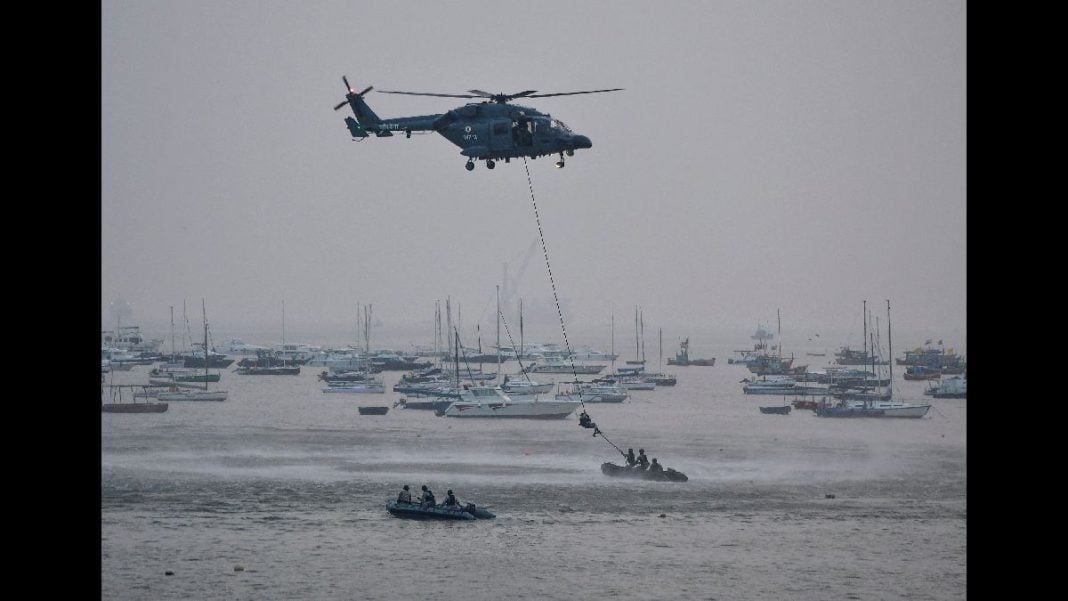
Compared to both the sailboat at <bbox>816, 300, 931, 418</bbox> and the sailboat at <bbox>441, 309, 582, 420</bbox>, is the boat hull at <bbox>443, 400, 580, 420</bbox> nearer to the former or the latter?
the sailboat at <bbox>441, 309, 582, 420</bbox>

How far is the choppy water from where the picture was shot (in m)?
47.0

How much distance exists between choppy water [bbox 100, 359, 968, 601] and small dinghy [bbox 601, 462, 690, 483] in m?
0.75

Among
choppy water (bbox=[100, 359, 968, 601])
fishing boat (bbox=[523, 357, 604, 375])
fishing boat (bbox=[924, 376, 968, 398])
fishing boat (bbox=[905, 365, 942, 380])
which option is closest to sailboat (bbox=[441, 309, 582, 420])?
choppy water (bbox=[100, 359, 968, 601])

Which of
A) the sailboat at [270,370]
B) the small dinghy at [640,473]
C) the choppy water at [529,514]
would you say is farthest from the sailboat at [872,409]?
the sailboat at [270,370]

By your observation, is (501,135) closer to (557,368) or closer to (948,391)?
(948,391)

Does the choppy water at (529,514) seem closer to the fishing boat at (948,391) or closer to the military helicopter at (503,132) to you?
the military helicopter at (503,132)

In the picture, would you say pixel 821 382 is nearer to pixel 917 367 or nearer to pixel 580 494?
pixel 917 367

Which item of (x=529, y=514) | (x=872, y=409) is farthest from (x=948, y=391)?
(x=529, y=514)

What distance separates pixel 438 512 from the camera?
57.4 meters

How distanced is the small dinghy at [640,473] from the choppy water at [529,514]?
75 centimetres
